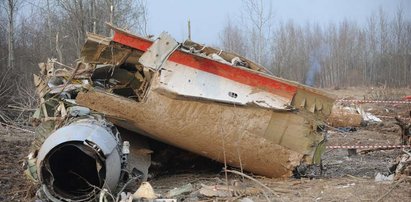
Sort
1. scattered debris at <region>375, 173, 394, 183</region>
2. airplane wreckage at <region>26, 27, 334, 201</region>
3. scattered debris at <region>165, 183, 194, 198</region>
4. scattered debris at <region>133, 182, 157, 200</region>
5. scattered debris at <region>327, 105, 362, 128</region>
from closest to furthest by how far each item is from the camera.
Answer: scattered debris at <region>133, 182, 157, 200</region>, scattered debris at <region>165, 183, 194, 198</region>, scattered debris at <region>375, 173, 394, 183</region>, airplane wreckage at <region>26, 27, 334, 201</region>, scattered debris at <region>327, 105, 362, 128</region>

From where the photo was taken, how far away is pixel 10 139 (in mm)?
12750

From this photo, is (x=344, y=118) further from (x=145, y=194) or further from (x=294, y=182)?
(x=145, y=194)

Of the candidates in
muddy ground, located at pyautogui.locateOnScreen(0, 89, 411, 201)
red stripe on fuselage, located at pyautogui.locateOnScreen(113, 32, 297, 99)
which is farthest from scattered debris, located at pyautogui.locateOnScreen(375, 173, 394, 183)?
red stripe on fuselage, located at pyautogui.locateOnScreen(113, 32, 297, 99)

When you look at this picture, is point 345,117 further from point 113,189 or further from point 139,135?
point 113,189

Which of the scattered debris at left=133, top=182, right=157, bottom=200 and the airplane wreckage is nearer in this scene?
the scattered debris at left=133, top=182, right=157, bottom=200

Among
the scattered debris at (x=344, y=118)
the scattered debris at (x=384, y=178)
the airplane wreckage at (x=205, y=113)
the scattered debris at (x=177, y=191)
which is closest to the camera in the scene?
the scattered debris at (x=177, y=191)

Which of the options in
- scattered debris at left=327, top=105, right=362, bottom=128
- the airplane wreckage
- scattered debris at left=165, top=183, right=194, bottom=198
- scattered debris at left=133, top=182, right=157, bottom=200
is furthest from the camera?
scattered debris at left=327, top=105, right=362, bottom=128

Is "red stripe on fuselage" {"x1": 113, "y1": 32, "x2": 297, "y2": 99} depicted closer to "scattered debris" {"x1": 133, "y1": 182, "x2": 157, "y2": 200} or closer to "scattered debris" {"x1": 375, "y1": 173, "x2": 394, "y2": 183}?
"scattered debris" {"x1": 375, "y1": 173, "x2": 394, "y2": 183}

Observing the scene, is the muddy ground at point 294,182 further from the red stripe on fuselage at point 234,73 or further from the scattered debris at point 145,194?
the red stripe on fuselage at point 234,73

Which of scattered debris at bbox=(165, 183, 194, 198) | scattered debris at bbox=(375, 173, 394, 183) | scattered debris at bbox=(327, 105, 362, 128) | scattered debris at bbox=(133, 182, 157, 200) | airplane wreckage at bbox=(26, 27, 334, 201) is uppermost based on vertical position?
airplane wreckage at bbox=(26, 27, 334, 201)

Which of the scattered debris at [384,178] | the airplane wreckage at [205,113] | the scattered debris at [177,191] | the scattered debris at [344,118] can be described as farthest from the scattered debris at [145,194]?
the scattered debris at [344,118]

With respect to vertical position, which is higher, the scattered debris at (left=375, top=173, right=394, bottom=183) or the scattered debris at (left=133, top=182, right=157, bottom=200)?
the scattered debris at (left=375, top=173, right=394, bottom=183)

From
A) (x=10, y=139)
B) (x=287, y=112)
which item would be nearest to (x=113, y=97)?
(x=287, y=112)

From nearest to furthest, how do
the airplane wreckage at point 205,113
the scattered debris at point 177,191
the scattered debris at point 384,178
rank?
the scattered debris at point 177,191 < the scattered debris at point 384,178 < the airplane wreckage at point 205,113
